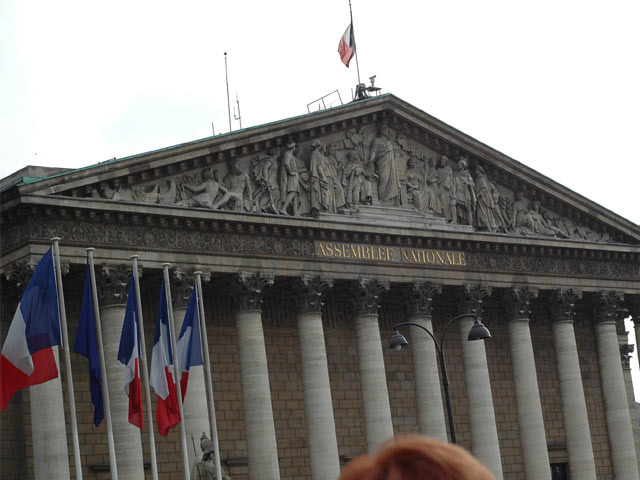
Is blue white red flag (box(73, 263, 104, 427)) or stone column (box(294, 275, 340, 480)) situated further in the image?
stone column (box(294, 275, 340, 480))

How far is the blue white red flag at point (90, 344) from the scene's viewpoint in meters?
24.0

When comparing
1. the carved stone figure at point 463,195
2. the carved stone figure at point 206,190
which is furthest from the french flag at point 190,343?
the carved stone figure at point 463,195

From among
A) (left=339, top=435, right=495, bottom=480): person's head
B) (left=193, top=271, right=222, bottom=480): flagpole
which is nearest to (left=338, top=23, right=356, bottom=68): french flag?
(left=193, top=271, right=222, bottom=480): flagpole

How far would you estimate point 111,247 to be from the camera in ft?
101

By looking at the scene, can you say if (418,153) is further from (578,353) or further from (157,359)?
(157,359)

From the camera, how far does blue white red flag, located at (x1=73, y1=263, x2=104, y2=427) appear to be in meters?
24.0

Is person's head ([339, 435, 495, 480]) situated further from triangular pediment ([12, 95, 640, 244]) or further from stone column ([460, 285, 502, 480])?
stone column ([460, 285, 502, 480])

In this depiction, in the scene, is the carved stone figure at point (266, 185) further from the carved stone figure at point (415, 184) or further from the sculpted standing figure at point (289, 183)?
the carved stone figure at point (415, 184)

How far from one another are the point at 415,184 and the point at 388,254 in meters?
3.20

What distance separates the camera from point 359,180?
37281 millimetres

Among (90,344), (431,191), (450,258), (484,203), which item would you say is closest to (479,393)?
(450,258)

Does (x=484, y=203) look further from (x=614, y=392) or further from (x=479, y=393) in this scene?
(x=614, y=392)

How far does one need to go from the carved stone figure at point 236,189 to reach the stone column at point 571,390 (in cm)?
1361

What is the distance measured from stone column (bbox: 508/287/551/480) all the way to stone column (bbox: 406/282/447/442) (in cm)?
401
